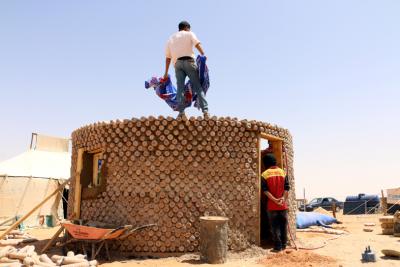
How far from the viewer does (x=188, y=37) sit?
26.1 feet

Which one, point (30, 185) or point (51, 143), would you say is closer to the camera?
point (30, 185)

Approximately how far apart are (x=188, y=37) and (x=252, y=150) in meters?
2.68

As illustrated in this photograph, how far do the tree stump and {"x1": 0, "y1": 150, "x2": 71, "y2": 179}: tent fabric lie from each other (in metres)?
12.4

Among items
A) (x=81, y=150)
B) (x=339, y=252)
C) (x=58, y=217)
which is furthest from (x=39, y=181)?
(x=339, y=252)

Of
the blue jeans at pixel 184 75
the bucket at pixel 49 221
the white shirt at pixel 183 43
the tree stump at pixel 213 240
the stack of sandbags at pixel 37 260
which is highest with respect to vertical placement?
the white shirt at pixel 183 43

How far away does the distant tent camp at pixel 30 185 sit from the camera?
15727 mm

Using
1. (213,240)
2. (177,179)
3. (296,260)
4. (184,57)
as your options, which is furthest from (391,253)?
(184,57)

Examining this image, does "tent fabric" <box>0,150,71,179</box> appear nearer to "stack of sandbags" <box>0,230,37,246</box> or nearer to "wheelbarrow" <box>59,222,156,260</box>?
"stack of sandbags" <box>0,230,37,246</box>

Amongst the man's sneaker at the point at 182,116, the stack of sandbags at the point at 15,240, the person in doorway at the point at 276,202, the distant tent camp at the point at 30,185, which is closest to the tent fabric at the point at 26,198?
the distant tent camp at the point at 30,185

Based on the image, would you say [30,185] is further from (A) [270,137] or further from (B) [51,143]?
(A) [270,137]

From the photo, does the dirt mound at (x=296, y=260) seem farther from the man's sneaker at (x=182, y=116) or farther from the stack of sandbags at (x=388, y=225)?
the stack of sandbags at (x=388, y=225)

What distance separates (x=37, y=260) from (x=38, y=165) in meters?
12.4

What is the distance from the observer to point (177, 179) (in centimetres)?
726

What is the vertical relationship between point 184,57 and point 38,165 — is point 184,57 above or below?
above
